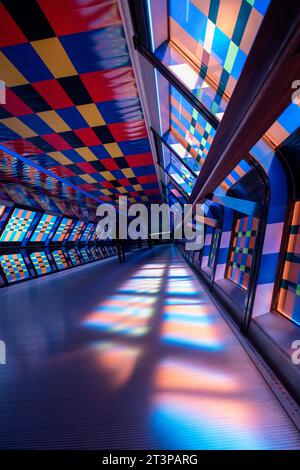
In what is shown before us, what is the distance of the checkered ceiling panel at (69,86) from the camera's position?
154 centimetres

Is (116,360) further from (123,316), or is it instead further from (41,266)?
(41,266)

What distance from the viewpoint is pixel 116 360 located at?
1466mm

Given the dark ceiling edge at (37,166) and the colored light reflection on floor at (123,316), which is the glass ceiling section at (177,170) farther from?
the colored light reflection on floor at (123,316)

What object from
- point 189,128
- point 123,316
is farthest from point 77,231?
point 123,316

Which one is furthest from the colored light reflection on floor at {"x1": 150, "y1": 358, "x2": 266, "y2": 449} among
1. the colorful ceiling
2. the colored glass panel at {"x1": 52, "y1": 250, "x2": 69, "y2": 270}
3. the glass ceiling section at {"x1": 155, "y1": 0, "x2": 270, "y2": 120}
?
the colored glass panel at {"x1": 52, "y1": 250, "x2": 69, "y2": 270}

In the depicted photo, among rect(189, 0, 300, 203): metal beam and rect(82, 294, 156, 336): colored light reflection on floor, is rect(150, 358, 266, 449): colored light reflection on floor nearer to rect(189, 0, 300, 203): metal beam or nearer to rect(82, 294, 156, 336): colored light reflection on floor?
rect(82, 294, 156, 336): colored light reflection on floor

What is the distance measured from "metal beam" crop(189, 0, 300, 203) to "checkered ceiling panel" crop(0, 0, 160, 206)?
1.35m

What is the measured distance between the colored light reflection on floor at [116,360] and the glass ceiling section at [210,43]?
197cm

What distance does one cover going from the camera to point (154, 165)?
16.1ft

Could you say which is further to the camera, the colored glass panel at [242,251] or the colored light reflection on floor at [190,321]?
the colored glass panel at [242,251]

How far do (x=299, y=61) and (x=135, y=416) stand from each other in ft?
4.45

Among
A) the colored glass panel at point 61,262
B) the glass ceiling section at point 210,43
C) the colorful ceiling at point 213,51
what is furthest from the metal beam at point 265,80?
the colored glass panel at point 61,262

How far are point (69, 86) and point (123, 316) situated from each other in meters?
2.36
